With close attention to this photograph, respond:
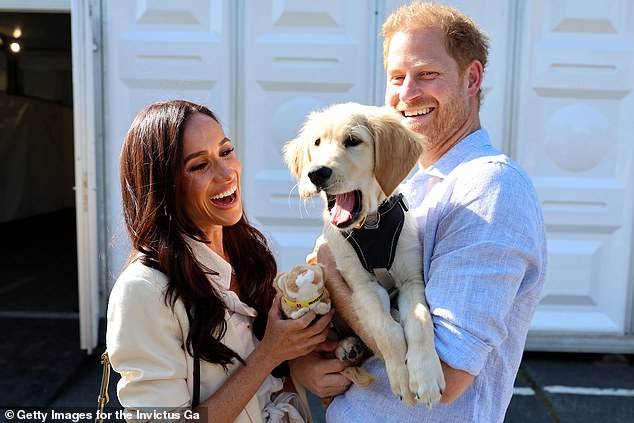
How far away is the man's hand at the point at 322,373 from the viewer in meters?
1.64

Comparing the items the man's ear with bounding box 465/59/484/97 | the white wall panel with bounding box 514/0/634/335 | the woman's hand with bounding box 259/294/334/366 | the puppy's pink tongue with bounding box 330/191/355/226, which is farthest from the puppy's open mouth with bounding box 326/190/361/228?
the white wall panel with bounding box 514/0/634/335

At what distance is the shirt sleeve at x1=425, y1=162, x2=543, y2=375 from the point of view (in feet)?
4.27

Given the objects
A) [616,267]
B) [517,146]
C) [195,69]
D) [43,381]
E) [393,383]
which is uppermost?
[195,69]

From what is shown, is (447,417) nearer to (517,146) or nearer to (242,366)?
(242,366)

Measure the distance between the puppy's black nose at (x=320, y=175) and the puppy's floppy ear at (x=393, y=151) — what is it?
0.20 metres

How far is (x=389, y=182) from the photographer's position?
1722 mm

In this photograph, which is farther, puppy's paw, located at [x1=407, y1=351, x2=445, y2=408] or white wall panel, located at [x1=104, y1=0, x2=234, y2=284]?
white wall panel, located at [x1=104, y1=0, x2=234, y2=284]

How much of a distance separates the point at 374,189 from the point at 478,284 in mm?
560

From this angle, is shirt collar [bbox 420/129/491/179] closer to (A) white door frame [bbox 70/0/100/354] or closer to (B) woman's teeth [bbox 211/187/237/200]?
(B) woman's teeth [bbox 211/187/237/200]

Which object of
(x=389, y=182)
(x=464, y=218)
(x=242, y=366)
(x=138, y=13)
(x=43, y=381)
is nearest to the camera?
(x=464, y=218)

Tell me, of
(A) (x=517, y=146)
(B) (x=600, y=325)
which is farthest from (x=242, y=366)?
(B) (x=600, y=325)

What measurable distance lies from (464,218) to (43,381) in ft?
11.6

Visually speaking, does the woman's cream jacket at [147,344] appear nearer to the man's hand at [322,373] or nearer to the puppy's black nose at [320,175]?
the man's hand at [322,373]

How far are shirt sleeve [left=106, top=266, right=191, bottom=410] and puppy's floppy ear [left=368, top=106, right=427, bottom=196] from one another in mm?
833
